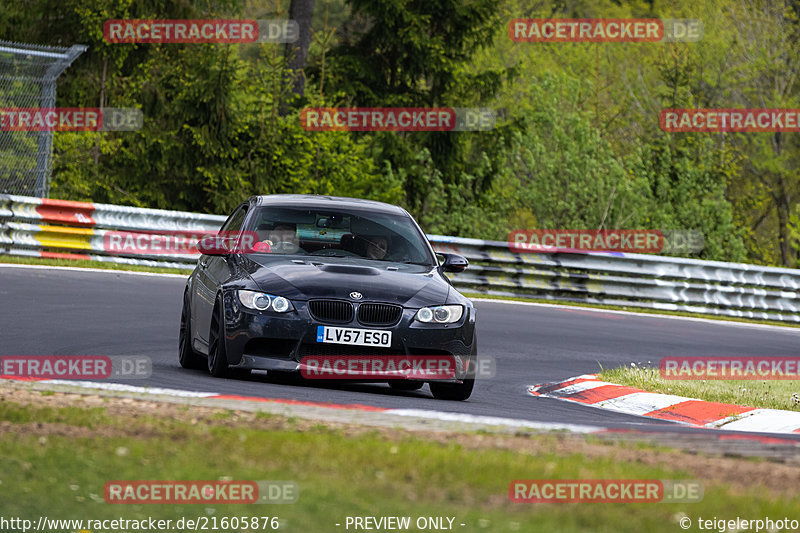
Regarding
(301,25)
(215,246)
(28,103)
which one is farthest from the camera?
(301,25)

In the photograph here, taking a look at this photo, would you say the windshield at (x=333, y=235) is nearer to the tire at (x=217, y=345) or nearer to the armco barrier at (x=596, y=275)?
the tire at (x=217, y=345)

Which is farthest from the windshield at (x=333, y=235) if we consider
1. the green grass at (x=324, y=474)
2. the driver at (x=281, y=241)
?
the green grass at (x=324, y=474)

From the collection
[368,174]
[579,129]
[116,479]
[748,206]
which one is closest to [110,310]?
[116,479]

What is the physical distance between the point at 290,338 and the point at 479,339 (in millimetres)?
5920

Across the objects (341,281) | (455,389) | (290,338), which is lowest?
(455,389)

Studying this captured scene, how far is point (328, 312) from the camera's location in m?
9.23

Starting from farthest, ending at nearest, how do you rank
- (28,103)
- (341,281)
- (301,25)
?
(301,25) < (28,103) < (341,281)

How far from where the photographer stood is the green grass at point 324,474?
489 cm

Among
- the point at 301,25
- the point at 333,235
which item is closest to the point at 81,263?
the point at 333,235

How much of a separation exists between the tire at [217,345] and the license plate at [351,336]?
74 centimetres

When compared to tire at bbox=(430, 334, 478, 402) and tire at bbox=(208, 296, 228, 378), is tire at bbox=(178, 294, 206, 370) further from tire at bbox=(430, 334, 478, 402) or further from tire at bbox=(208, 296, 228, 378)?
tire at bbox=(430, 334, 478, 402)

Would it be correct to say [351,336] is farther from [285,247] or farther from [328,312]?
[285,247]

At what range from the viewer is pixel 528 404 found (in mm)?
9938

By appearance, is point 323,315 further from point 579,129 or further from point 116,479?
point 579,129
